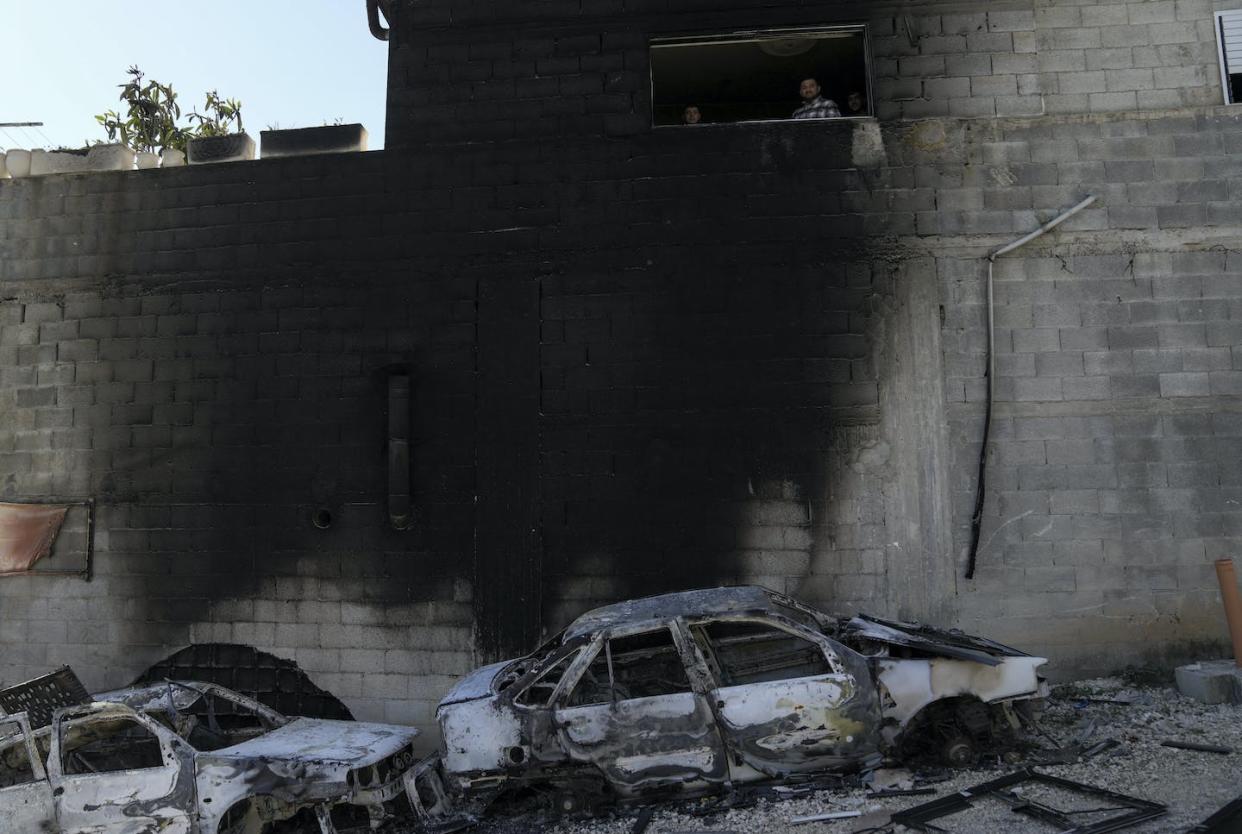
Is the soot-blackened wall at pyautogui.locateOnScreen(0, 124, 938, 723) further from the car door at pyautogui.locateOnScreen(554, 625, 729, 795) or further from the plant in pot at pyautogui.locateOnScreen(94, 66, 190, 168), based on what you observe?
the plant in pot at pyautogui.locateOnScreen(94, 66, 190, 168)

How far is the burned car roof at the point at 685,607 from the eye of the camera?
19.9 feet

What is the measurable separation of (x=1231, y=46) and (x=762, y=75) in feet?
15.0

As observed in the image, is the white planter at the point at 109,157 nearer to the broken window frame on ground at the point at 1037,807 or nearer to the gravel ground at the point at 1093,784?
the gravel ground at the point at 1093,784

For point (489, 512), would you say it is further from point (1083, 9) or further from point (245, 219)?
point (1083, 9)

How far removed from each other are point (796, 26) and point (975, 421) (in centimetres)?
416

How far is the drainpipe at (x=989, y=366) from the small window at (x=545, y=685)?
156 inches

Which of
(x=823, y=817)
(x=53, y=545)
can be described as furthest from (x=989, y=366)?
(x=53, y=545)

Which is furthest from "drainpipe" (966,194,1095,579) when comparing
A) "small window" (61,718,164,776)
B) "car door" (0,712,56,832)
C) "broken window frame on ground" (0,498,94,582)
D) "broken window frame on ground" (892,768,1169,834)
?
"broken window frame on ground" (0,498,94,582)

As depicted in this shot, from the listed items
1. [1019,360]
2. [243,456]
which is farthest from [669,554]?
[243,456]

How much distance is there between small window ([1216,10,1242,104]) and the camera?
8.30m

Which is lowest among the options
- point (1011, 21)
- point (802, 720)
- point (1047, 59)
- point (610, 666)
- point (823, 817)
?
point (823, 817)

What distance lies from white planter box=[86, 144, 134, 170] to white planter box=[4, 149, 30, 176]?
2.62ft

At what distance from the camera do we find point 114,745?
243 inches

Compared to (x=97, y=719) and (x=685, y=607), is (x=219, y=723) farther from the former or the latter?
(x=685, y=607)
